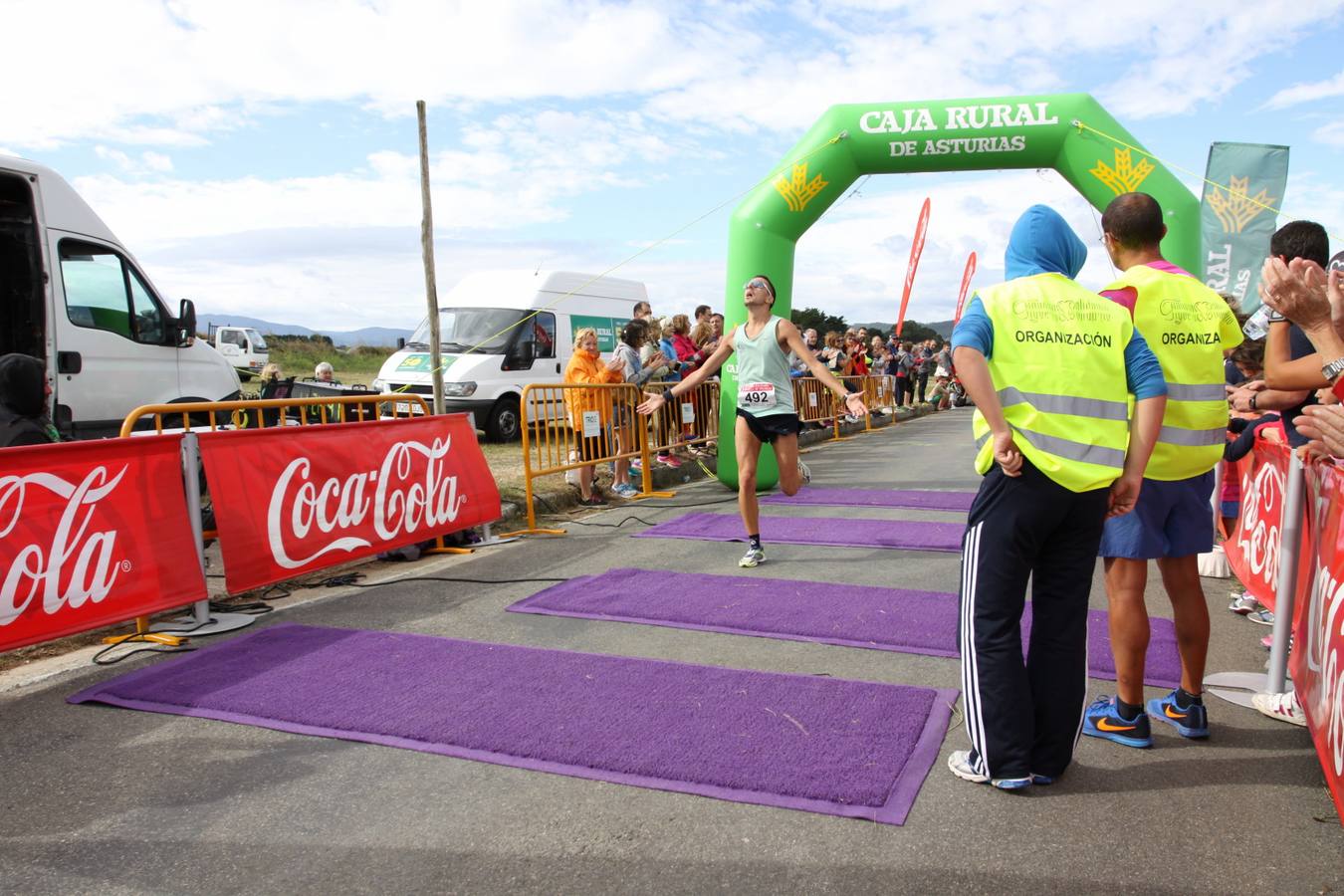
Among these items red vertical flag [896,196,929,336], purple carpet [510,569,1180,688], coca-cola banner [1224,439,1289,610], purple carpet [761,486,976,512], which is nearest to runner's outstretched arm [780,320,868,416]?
purple carpet [510,569,1180,688]

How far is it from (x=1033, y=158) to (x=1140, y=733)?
7.91 m

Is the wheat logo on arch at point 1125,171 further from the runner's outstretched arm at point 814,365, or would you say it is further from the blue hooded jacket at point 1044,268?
the blue hooded jacket at point 1044,268

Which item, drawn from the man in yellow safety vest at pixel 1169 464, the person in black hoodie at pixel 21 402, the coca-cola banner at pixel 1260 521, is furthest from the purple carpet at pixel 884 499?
the person in black hoodie at pixel 21 402

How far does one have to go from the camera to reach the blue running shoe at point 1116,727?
3605 mm

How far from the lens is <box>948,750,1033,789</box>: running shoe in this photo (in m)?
3.19

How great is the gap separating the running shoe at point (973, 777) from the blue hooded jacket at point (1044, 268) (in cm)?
135

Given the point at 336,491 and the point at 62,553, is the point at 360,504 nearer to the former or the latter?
the point at 336,491

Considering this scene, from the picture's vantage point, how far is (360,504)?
6637mm

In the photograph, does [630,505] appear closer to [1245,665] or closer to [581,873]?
[1245,665]

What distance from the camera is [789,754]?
3.48 m

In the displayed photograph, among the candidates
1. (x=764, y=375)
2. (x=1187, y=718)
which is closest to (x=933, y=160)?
(x=764, y=375)

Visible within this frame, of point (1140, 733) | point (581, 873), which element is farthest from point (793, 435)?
point (581, 873)

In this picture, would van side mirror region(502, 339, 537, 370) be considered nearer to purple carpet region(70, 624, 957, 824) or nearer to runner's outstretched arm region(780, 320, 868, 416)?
runner's outstretched arm region(780, 320, 868, 416)

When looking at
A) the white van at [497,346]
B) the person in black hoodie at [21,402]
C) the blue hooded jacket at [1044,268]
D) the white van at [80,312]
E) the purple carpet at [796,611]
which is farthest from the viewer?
the white van at [497,346]
